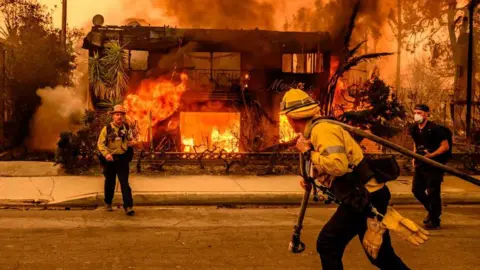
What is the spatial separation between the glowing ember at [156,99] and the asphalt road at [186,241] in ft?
24.4

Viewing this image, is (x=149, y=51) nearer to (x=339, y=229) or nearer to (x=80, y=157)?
(x=80, y=157)

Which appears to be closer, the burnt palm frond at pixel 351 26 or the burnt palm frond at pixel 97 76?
the burnt palm frond at pixel 97 76

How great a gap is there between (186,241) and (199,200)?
269cm

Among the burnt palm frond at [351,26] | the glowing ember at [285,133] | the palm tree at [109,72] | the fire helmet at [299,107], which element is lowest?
the glowing ember at [285,133]

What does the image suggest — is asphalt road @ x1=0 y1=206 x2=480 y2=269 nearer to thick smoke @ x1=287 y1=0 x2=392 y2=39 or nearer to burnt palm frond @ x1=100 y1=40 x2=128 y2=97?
burnt palm frond @ x1=100 y1=40 x2=128 y2=97

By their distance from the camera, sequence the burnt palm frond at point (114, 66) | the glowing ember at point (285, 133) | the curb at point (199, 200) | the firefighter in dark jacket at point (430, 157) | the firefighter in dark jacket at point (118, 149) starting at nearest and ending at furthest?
the firefighter in dark jacket at point (430, 157), the firefighter in dark jacket at point (118, 149), the curb at point (199, 200), the glowing ember at point (285, 133), the burnt palm frond at point (114, 66)

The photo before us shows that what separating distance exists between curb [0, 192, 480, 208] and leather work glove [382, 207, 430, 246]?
502 centimetres

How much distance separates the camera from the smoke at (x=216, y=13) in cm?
1986


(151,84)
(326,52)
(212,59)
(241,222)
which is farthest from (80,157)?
(326,52)

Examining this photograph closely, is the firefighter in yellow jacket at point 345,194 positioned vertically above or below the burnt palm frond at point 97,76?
below

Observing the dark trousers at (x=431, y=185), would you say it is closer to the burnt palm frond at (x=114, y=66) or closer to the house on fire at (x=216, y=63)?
the burnt palm frond at (x=114, y=66)

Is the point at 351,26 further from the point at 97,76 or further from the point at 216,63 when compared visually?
the point at 97,76

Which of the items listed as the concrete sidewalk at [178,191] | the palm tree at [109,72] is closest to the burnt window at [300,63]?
the palm tree at [109,72]

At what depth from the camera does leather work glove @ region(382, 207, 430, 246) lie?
3686 mm
